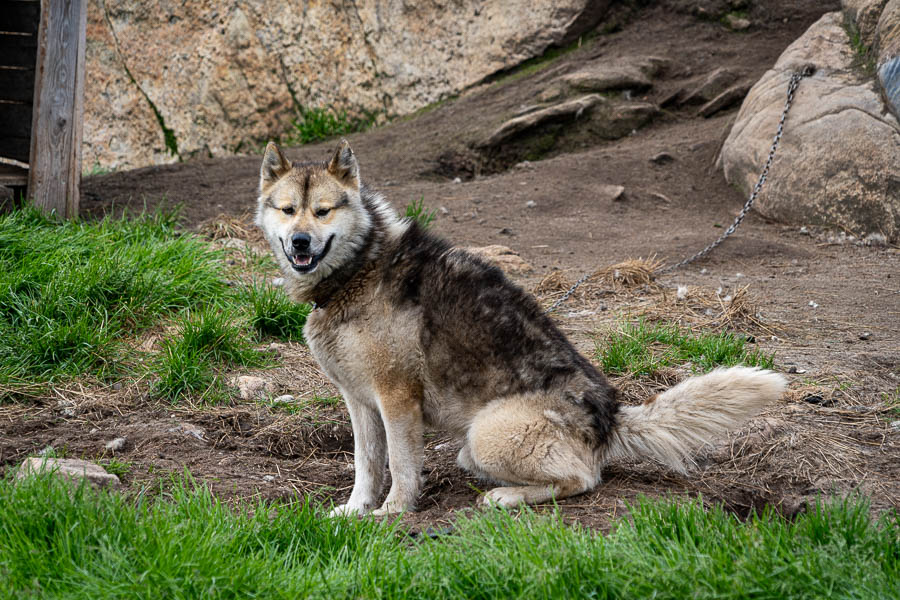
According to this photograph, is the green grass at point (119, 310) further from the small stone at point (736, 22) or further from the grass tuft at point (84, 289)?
the small stone at point (736, 22)

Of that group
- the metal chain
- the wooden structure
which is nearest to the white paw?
the metal chain

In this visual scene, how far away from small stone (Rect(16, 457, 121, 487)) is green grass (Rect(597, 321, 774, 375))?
3024 mm

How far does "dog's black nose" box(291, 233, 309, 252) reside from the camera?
3996mm

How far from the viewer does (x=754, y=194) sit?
754 cm

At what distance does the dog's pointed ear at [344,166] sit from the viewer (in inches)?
167

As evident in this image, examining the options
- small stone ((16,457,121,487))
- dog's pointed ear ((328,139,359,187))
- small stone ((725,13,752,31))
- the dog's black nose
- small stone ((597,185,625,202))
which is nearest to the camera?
small stone ((16,457,121,487))

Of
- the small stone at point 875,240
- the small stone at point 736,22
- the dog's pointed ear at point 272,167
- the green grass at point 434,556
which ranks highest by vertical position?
the small stone at point 736,22

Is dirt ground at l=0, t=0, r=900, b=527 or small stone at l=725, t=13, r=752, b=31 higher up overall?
small stone at l=725, t=13, r=752, b=31

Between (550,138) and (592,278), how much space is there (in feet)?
14.2

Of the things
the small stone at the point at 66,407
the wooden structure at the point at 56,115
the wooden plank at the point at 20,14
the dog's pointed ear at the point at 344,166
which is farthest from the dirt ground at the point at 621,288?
the wooden plank at the point at 20,14

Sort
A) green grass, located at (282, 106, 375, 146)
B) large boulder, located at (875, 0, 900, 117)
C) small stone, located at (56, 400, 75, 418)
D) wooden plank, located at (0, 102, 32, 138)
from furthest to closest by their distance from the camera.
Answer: green grass, located at (282, 106, 375, 146)
wooden plank, located at (0, 102, 32, 138)
large boulder, located at (875, 0, 900, 117)
small stone, located at (56, 400, 75, 418)

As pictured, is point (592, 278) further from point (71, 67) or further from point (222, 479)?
point (71, 67)

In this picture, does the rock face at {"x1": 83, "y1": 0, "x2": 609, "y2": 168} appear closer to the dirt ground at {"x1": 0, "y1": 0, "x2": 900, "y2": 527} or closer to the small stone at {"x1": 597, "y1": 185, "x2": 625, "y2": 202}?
the dirt ground at {"x1": 0, "y1": 0, "x2": 900, "y2": 527}

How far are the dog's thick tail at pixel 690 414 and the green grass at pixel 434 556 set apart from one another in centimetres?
65
